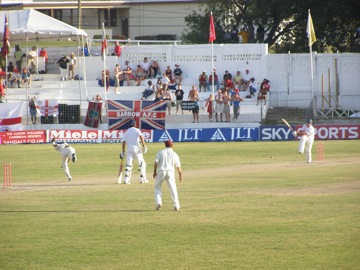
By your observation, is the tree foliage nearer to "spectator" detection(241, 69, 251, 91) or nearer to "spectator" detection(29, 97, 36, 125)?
"spectator" detection(241, 69, 251, 91)

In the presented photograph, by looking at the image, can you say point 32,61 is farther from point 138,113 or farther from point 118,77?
point 138,113

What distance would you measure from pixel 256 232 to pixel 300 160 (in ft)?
58.2

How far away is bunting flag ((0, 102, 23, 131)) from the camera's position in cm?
4625

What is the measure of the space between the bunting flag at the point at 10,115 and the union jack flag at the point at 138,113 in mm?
4600

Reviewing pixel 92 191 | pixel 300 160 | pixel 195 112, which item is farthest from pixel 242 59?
pixel 92 191

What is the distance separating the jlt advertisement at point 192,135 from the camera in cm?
4572

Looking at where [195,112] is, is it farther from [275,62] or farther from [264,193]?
[264,193]

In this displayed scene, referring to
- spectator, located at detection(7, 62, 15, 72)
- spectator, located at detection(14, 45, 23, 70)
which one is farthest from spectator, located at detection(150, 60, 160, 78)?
spectator, located at detection(7, 62, 15, 72)

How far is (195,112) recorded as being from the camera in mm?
46812

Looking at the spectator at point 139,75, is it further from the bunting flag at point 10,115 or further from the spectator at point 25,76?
the bunting flag at point 10,115

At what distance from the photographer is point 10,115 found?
4638 centimetres

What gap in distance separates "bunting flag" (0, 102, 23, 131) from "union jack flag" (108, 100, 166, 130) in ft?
15.1

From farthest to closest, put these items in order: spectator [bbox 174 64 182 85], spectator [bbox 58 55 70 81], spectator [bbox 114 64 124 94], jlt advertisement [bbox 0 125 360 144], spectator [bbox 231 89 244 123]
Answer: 1. spectator [bbox 58 55 70 81]
2. spectator [bbox 174 64 182 85]
3. spectator [bbox 114 64 124 94]
4. spectator [bbox 231 89 244 123]
5. jlt advertisement [bbox 0 125 360 144]

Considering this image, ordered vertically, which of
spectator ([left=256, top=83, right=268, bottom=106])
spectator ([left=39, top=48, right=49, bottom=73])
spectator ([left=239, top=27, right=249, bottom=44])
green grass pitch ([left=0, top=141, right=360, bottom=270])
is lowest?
green grass pitch ([left=0, top=141, right=360, bottom=270])
